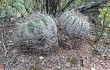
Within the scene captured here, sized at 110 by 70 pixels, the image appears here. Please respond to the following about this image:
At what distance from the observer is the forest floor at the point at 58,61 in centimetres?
307

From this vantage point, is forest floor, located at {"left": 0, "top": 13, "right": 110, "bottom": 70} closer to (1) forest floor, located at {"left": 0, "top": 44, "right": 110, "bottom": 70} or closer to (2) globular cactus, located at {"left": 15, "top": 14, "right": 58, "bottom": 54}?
(1) forest floor, located at {"left": 0, "top": 44, "right": 110, "bottom": 70}

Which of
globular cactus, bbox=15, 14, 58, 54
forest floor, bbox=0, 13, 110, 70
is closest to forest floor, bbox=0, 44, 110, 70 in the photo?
forest floor, bbox=0, 13, 110, 70

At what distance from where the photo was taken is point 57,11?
163 inches

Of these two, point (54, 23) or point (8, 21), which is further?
point (8, 21)

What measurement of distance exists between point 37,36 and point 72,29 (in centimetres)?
48

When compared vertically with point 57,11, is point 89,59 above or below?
below

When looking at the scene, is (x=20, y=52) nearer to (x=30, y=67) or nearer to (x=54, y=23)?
(x=30, y=67)

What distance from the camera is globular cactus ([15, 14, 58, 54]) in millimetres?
3098

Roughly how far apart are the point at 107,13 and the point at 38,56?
3.30ft

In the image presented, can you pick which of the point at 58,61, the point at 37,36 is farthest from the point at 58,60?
the point at 37,36

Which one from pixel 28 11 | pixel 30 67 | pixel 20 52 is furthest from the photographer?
pixel 28 11

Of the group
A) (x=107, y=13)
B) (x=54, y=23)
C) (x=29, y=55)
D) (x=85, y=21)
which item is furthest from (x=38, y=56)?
(x=107, y=13)

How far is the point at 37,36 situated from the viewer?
309 centimetres

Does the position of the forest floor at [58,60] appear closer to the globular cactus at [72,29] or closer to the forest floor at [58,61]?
the forest floor at [58,61]
